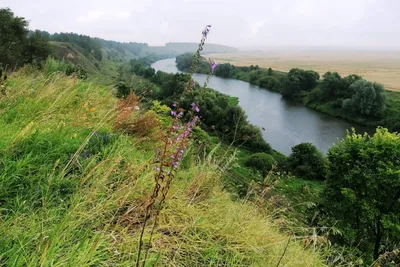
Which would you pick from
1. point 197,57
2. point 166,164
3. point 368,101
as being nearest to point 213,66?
point 197,57

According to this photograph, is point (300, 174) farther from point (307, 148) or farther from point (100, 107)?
point (100, 107)

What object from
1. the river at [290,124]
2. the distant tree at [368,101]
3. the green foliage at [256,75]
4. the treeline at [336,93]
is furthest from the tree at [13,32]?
the distant tree at [368,101]

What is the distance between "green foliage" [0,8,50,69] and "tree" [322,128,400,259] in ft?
87.2

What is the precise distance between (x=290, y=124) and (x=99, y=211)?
53626 millimetres

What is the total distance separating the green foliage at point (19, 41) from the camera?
87.8 feet

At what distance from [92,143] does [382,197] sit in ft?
56.5

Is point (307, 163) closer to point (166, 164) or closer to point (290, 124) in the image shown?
point (290, 124)

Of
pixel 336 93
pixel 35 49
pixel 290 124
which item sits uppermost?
pixel 35 49

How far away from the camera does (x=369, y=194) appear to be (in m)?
15.7

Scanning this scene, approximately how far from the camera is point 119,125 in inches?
174

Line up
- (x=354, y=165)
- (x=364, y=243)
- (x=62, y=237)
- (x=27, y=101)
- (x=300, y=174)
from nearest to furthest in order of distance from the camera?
(x=62, y=237)
(x=27, y=101)
(x=364, y=243)
(x=354, y=165)
(x=300, y=174)

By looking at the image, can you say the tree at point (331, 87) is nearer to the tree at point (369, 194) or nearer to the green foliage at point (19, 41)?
the tree at point (369, 194)

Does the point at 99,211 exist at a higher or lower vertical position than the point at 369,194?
higher

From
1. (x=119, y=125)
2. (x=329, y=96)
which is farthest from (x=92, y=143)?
(x=329, y=96)
